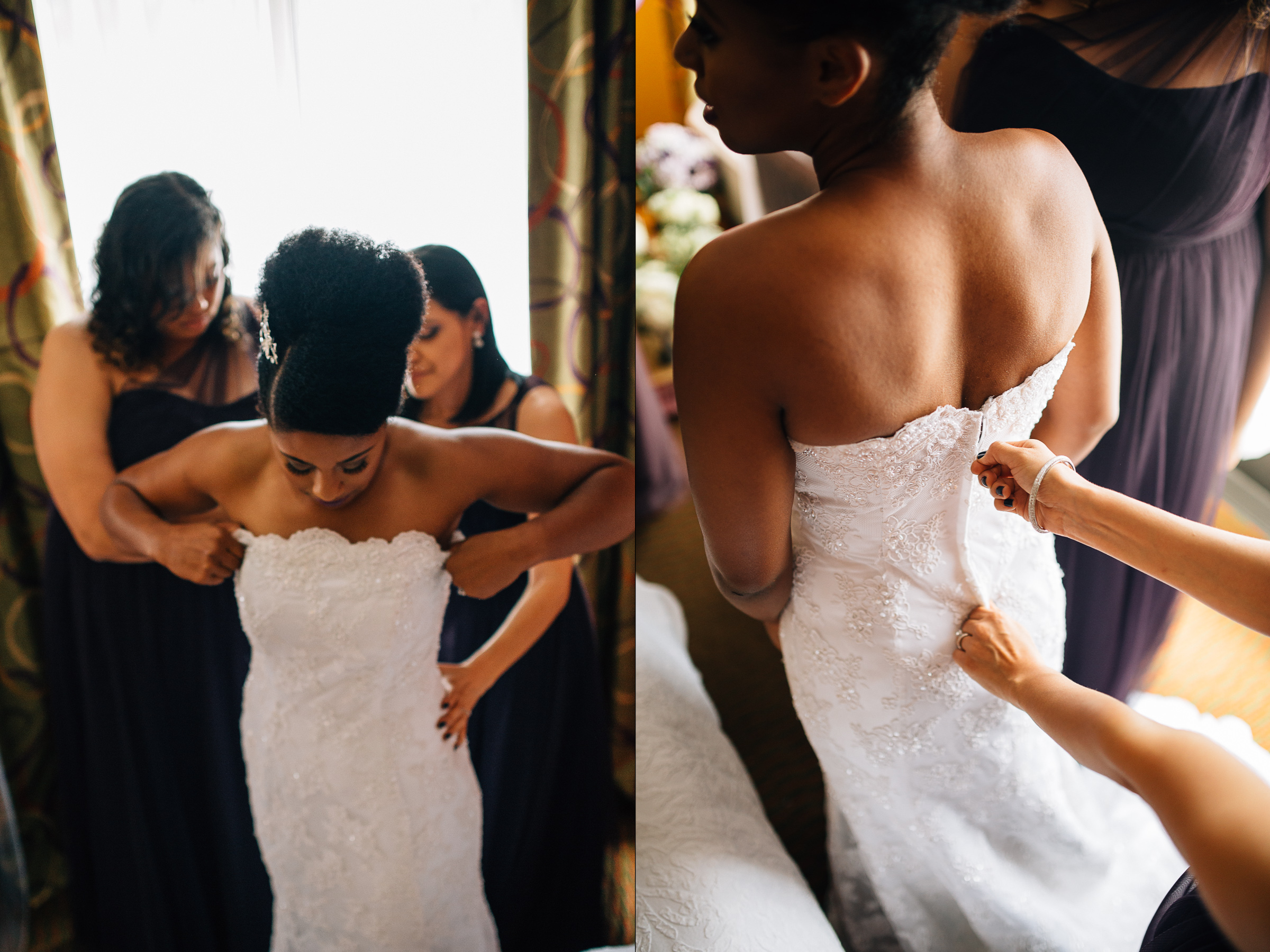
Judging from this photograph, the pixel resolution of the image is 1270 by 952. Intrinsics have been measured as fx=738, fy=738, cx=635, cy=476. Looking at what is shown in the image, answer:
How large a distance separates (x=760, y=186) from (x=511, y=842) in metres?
1.10

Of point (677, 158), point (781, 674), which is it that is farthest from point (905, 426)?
point (677, 158)

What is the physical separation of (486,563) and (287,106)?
24.6 inches

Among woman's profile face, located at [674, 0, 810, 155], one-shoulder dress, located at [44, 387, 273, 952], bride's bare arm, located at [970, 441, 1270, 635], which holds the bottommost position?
one-shoulder dress, located at [44, 387, 273, 952]

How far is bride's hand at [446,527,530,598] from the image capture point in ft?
3.40

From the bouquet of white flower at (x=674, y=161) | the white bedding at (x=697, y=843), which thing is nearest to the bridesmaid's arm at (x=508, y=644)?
the white bedding at (x=697, y=843)

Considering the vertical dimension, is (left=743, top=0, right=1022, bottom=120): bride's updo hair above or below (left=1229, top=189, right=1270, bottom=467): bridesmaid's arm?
above

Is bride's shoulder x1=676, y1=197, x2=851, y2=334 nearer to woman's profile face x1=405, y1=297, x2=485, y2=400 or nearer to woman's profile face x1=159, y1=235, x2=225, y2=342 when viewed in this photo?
woman's profile face x1=405, y1=297, x2=485, y2=400

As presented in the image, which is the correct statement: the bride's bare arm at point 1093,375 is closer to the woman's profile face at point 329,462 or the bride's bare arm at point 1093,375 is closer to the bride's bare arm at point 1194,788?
the bride's bare arm at point 1194,788

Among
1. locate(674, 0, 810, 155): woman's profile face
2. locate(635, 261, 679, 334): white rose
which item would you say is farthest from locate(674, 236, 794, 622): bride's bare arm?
locate(635, 261, 679, 334): white rose

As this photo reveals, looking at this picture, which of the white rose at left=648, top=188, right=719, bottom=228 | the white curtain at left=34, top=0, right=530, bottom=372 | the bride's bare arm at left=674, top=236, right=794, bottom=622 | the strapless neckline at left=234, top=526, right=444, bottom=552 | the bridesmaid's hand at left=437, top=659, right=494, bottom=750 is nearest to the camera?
the bride's bare arm at left=674, top=236, right=794, bottom=622

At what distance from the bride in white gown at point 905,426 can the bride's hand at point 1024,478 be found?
25 millimetres

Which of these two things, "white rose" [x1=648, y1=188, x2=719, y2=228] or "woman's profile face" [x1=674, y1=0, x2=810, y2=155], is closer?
"woman's profile face" [x1=674, y1=0, x2=810, y2=155]

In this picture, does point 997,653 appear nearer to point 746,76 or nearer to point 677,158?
point 746,76

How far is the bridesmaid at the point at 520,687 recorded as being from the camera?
95 centimetres
